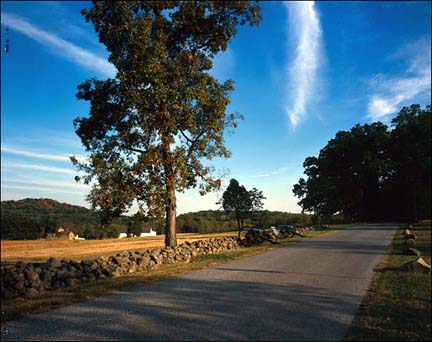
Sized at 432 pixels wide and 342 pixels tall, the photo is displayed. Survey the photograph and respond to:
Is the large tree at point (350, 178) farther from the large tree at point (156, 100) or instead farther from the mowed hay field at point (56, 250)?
the large tree at point (156, 100)

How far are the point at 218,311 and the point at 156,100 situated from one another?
860 centimetres

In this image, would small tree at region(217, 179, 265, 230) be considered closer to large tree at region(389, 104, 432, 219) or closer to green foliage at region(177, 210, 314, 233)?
green foliage at region(177, 210, 314, 233)

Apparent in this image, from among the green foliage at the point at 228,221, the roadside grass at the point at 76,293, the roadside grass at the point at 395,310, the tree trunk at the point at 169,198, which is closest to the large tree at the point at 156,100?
the tree trunk at the point at 169,198

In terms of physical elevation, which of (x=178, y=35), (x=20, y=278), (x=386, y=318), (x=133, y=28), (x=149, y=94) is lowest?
(x=386, y=318)

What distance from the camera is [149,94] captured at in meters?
11.6

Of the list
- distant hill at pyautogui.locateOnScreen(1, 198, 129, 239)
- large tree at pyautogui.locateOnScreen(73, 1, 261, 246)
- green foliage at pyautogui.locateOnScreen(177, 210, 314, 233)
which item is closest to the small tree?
green foliage at pyautogui.locateOnScreen(177, 210, 314, 233)

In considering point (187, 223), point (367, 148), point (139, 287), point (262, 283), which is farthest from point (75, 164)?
point (187, 223)

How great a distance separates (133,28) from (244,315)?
441 inches

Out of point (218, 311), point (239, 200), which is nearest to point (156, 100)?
point (218, 311)

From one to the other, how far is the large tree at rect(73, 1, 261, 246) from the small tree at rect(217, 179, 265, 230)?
28706 mm

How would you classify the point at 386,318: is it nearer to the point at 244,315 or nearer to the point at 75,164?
the point at 244,315

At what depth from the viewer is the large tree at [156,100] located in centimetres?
1191

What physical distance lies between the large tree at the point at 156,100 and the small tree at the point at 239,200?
28.7 metres

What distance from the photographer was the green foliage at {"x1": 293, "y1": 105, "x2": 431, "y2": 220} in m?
39.8
